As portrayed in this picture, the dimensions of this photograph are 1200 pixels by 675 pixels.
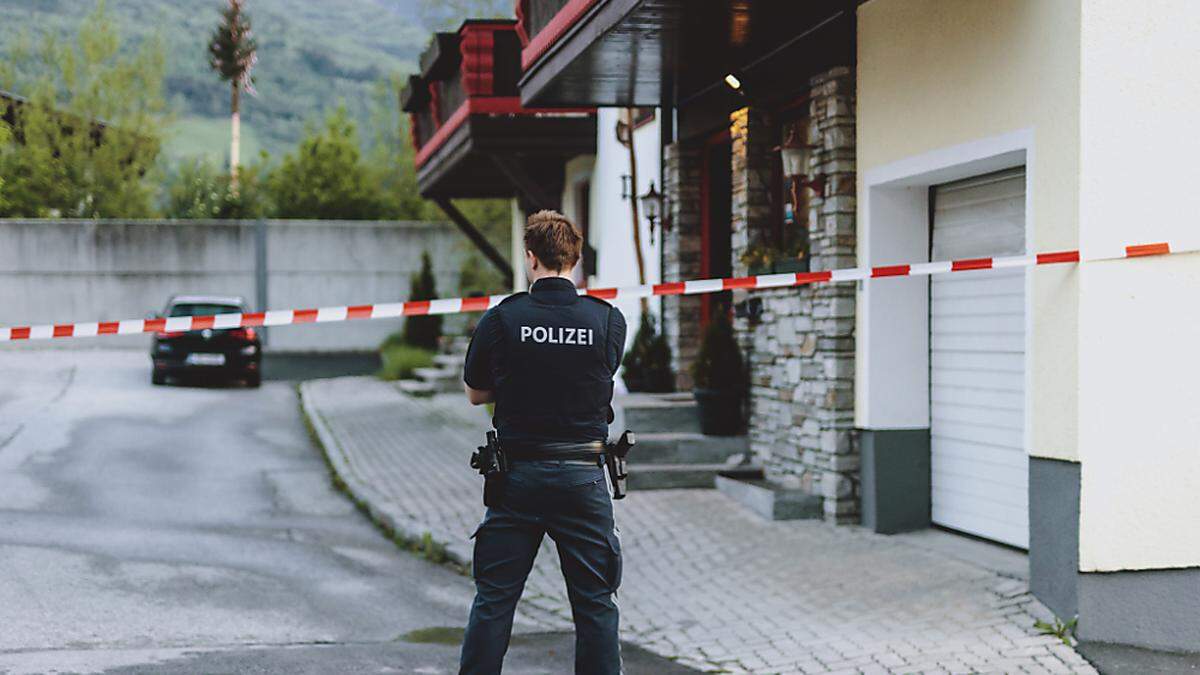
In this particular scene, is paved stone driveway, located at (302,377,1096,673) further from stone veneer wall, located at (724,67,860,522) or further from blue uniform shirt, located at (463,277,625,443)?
blue uniform shirt, located at (463,277,625,443)

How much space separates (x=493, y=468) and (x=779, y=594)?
3.45 meters

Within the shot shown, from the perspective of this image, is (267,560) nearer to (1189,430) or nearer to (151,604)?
(151,604)

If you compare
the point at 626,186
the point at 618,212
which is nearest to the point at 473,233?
the point at 618,212

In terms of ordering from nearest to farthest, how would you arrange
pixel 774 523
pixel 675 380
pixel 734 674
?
pixel 734 674 < pixel 774 523 < pixel 675 380

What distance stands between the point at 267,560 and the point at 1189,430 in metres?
5.70

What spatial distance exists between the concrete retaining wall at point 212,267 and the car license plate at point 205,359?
6.58 metres

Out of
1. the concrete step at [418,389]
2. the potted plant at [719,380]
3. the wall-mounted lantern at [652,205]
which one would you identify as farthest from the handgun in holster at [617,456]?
the concrete step at [418,389]

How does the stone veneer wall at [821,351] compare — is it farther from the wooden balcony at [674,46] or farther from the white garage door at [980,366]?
the white garage door at [980,366]

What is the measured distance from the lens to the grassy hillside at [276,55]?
289ft

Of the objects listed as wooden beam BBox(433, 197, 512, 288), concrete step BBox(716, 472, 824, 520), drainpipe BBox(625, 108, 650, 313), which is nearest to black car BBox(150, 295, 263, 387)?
wooden beam BBox(433, 197, 512, 288)

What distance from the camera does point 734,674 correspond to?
634 cm

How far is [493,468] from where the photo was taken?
4867 millimetres

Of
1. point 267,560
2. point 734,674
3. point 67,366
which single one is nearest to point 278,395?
point 67,366

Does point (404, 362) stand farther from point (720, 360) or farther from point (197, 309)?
point (720, 360)
